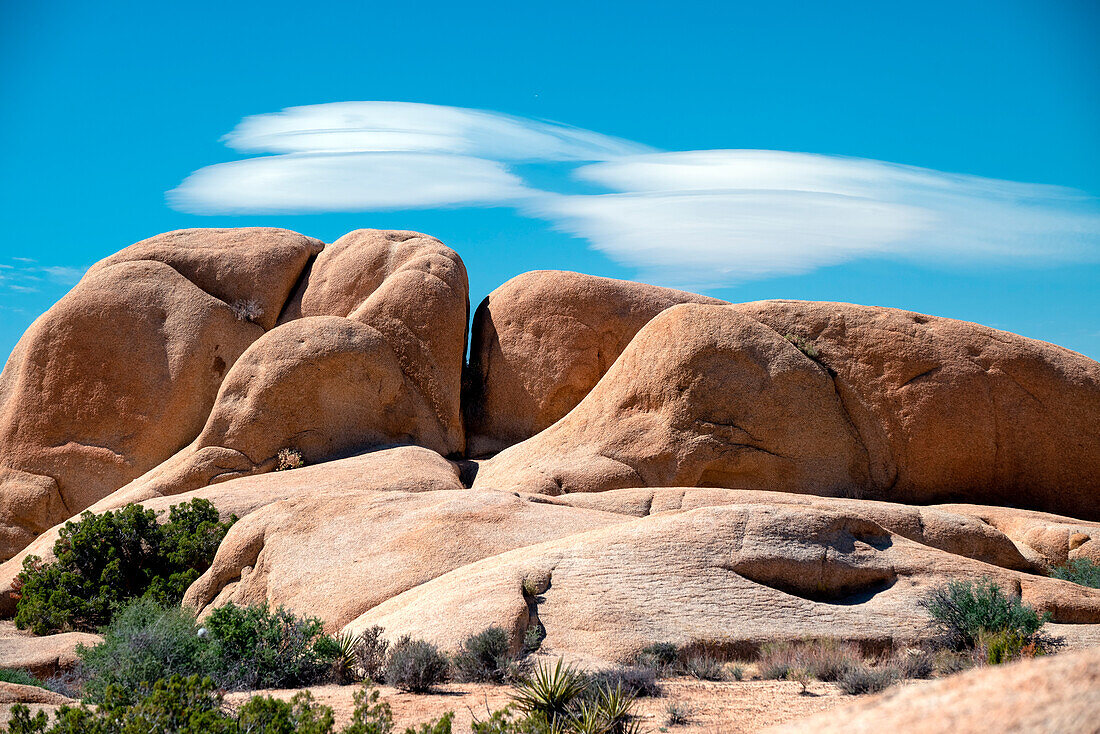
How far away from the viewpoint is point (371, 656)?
825 centimetres

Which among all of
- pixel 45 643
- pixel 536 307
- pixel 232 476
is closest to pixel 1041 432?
pixel 536 307

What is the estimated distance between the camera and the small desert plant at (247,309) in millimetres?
24016

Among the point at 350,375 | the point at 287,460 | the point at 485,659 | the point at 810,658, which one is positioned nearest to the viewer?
the point at 485,659

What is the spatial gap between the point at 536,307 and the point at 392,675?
1681 cm

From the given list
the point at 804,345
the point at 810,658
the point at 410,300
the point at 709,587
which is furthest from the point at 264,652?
the point at 410,300

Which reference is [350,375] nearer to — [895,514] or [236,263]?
[236,263]

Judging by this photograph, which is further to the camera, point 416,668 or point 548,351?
point 548,351

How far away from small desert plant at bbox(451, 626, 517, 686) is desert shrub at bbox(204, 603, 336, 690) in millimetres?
1282

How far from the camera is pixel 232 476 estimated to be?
61.0 feet

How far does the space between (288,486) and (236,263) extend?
1043 cm

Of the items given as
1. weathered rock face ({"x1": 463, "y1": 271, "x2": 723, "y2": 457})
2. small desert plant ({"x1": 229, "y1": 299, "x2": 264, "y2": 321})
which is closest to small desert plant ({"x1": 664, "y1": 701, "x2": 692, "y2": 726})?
weathered rock face ({"x1": 463, "y1": 271, "x2": 723, "y2": 457})

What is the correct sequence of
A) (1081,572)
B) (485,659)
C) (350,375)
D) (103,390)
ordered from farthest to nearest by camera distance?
(103,390) → (350,375) → (1081,572) → (485,659)

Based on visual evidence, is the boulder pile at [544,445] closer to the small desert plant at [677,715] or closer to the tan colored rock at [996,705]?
the small desert plant at [677,715]

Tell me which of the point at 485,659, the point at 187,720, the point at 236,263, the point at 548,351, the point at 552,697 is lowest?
the point at 485,659
